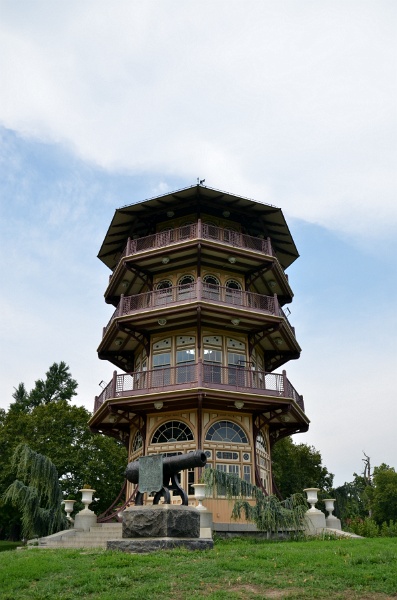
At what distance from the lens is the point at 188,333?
81.8ft

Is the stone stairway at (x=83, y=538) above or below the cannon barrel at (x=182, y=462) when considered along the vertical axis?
below

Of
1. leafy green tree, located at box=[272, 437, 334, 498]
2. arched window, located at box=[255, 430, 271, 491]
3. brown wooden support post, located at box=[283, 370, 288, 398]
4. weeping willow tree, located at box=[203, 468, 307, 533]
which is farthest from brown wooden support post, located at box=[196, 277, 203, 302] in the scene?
leafy green tree, located at box=[272, 437, 334, 498]

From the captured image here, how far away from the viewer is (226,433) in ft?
75.6

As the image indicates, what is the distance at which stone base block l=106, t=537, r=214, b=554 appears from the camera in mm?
12938

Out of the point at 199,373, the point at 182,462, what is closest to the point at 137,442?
the point at 199,373

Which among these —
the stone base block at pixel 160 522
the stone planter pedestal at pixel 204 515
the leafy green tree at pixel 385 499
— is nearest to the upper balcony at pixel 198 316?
the stone planter pedestal at pixel 204 515

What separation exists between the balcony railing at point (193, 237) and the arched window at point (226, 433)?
7.99 m

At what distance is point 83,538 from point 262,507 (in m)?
6.38

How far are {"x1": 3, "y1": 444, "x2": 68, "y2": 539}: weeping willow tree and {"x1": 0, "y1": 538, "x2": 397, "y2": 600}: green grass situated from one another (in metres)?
9.47

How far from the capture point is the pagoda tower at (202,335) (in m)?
22.6

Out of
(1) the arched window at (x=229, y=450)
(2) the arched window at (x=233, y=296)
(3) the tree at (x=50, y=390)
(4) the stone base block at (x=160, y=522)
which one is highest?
(3) the tree at (x=50, y=390)

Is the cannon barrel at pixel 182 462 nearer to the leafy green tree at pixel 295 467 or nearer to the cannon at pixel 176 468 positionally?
the cannon at pixel 176 468

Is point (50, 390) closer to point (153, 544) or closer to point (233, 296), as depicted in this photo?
point (233, 296)

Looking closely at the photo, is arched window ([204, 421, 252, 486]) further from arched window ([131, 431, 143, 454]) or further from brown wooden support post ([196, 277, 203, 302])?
brown wooden support post ([196, 277, 203, 302])
